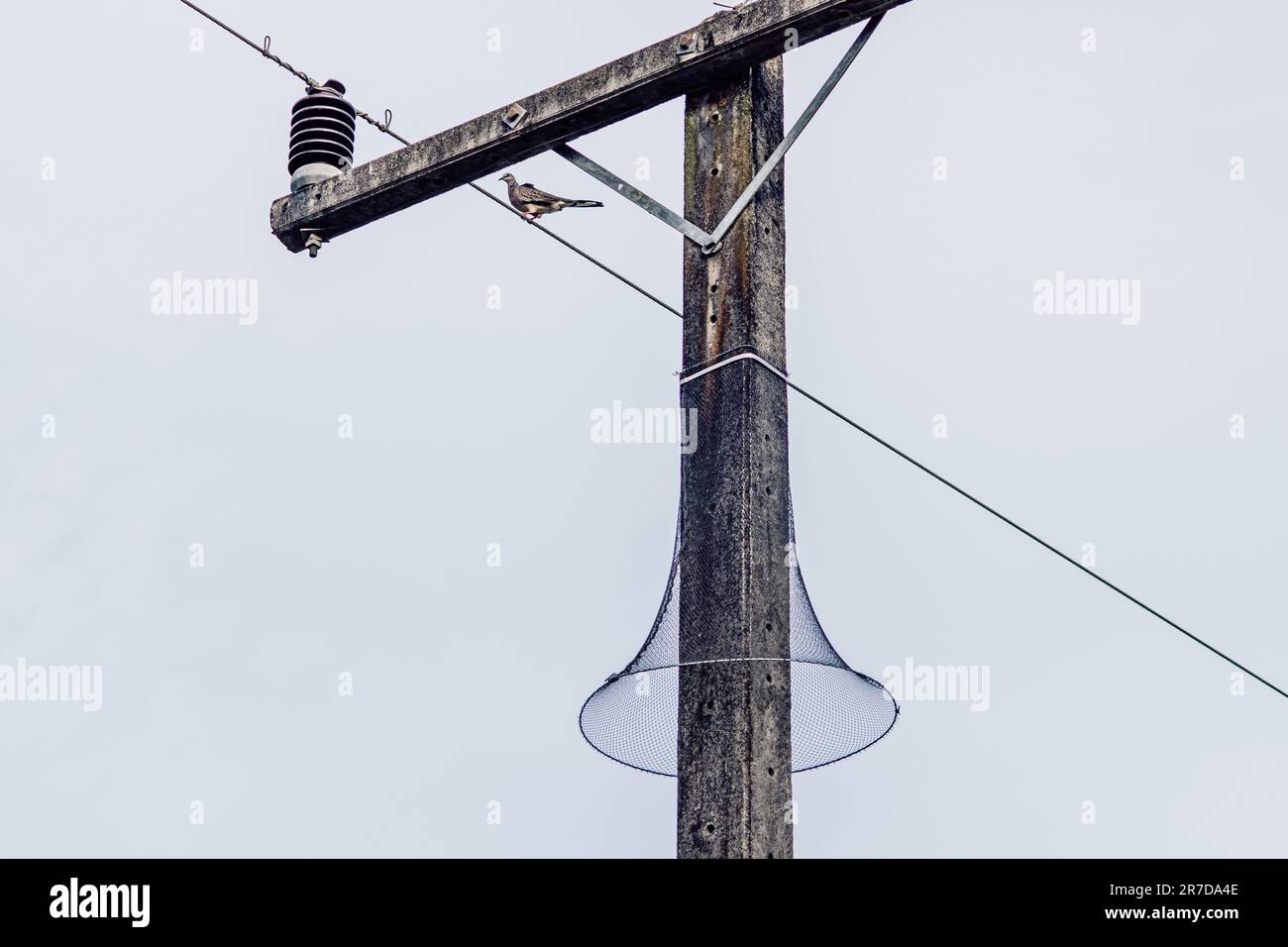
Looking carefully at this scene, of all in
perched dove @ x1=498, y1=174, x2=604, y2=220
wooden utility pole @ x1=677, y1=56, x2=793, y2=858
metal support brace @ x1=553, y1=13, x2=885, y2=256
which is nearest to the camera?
wooden utility pole @ x1=677, y1=56, x2=793, y2=858

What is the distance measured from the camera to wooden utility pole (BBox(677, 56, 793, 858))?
549cm

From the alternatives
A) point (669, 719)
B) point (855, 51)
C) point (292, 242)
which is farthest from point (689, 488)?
point (292, 242)

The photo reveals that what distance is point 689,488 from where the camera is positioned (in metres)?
5.98

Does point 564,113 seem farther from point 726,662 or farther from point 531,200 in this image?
point 726,662

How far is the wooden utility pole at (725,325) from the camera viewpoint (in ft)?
18.2

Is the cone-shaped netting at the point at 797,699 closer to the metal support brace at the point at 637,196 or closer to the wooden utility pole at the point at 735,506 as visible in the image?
the wooden utility pole at the point at 735,506

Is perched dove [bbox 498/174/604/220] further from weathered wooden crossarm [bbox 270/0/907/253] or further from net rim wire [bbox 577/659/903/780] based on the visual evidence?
net rim wire [bbox 577/659/903/780]

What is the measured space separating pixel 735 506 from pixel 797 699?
2.10 feet

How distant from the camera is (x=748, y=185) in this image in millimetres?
6250

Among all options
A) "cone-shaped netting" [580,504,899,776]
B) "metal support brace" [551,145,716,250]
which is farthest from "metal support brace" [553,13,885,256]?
"cone-shaped netting" [580,504,899,776]

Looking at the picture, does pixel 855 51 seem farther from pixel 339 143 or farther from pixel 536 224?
pixel 339 143

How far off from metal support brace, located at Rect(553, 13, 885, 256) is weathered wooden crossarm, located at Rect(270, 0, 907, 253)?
4.6 inches

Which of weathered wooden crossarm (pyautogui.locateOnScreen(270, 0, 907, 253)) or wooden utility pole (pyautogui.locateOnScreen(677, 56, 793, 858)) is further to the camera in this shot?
weathered wooden crossarm (pyautogui.locateOnScreen(270, 0, 907, 253))

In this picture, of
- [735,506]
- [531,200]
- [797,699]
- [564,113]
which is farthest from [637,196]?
[797,699]
